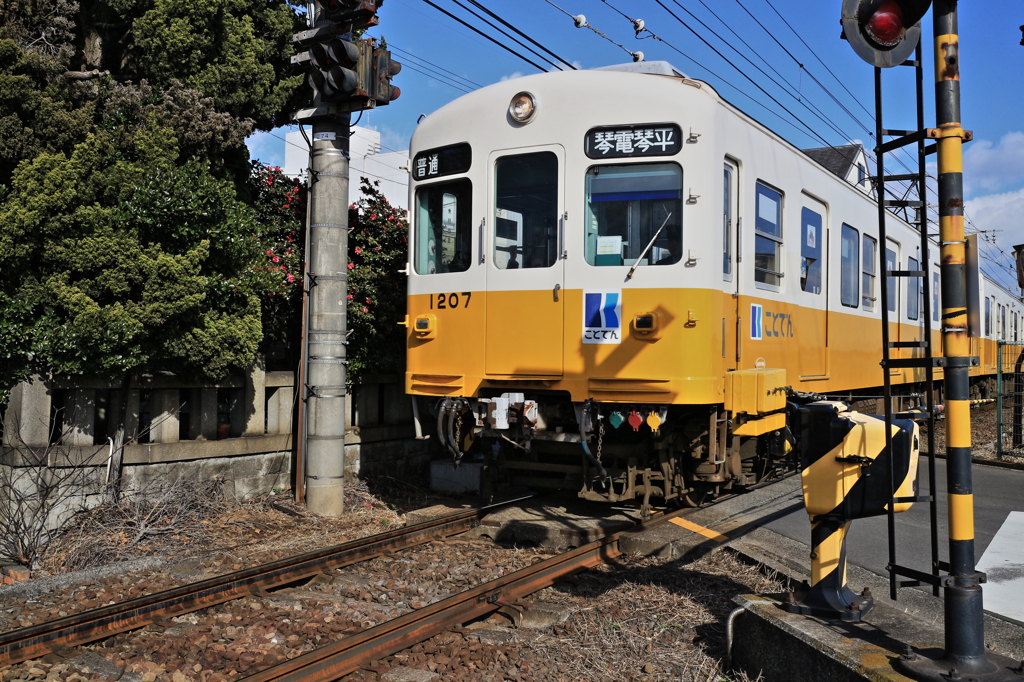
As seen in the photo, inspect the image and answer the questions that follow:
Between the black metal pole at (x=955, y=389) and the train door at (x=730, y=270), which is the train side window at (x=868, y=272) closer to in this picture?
the train door at (x=730, y=270)

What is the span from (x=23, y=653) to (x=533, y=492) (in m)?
5.12

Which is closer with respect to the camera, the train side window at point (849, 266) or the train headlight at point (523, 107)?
the train headlight at point (523, 107)

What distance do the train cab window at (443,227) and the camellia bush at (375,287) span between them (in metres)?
1.26

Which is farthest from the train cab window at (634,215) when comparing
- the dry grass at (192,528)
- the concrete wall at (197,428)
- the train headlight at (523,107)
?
the concrete wall at (197,428)

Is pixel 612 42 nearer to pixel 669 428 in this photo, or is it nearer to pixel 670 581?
pixel 669 428

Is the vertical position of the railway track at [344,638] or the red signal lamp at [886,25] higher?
the red signal lamp at [886,25]

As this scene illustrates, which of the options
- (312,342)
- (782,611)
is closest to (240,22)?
(312,342)

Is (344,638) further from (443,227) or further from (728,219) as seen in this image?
(728,219)

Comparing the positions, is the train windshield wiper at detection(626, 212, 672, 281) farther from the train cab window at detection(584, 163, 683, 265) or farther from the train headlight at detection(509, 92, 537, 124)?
the train headlight at detection(509, 92, 537, 124)

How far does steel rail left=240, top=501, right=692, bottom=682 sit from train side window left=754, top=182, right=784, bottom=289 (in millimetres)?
2630

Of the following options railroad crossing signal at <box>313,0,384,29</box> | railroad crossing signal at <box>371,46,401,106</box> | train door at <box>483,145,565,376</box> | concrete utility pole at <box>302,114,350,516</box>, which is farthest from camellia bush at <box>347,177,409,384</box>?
train door at <box>483,145,565,376</box>

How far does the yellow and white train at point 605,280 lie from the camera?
20.1 feet

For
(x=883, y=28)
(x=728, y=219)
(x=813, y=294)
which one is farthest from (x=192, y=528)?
(x=813, y=294)

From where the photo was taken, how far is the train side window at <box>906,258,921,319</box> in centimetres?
1138
